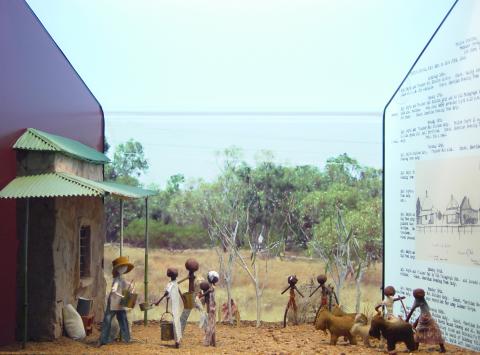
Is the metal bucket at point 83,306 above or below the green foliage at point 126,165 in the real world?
below

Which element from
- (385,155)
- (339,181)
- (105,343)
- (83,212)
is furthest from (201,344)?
(339,181)

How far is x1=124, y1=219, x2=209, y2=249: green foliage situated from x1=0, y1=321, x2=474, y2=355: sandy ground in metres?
7.87

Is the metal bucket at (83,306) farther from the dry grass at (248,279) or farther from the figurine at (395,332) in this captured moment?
the dry grass at (248,279)

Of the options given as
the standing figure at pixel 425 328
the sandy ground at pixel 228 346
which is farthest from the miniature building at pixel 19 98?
the standing figure at pixel 425 328

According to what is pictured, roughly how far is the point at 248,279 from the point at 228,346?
8.61 metres

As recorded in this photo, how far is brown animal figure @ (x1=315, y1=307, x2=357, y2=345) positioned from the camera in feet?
33.6

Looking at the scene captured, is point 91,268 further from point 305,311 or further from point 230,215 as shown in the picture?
point 230,215

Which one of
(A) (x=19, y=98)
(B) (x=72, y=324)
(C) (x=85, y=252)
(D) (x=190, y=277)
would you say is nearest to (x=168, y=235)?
(C) (x=85, y=252)

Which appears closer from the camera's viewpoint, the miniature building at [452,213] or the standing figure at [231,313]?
the miniature building at [452,213]

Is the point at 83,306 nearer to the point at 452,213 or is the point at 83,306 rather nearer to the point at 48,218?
the point at 48,218

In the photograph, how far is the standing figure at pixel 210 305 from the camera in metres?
9.98

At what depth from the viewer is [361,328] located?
1001 cm

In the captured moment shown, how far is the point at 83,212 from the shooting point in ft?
38.6

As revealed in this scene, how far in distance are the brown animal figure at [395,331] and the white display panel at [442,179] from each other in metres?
1.14
